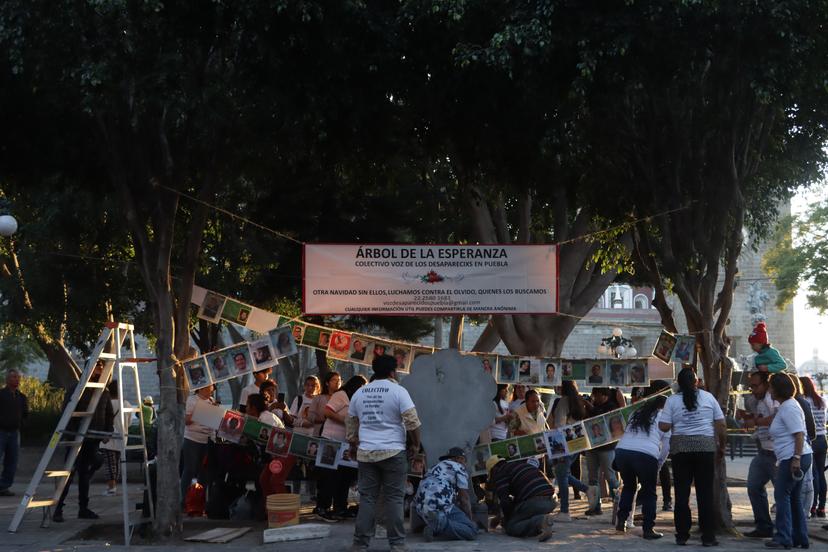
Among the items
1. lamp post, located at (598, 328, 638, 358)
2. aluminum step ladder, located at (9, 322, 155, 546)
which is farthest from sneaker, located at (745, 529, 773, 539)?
lamp post, located at (598, 328, 638, 358)

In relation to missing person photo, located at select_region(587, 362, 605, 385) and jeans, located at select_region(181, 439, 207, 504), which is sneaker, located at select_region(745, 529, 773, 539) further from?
jeans, located at select_region(181, 439, 207, 504)

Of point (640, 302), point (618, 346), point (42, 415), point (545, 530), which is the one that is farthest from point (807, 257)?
point (545, 530)

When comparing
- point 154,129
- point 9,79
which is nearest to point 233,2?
point 154,129

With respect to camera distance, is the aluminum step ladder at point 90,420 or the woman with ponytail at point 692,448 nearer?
the woman with ponytail at point 692,448

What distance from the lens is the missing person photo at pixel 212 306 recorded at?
13227 millimetres

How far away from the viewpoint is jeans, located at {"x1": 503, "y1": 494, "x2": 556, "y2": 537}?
11.5 m

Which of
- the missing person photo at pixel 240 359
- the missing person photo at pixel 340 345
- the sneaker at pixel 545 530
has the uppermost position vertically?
the missing person photo at pixel 340 345

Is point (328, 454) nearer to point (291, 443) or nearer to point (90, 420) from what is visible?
point (291, 443)

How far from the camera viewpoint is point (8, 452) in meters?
16.7

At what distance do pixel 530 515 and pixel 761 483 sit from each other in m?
2.55

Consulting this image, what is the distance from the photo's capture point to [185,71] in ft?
38.5

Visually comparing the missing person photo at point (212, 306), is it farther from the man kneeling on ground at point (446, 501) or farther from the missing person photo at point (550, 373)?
the missing person photo at point (550, 373)

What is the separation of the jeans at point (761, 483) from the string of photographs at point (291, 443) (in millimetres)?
3857

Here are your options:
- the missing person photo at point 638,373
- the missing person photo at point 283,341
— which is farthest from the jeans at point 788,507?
the missing person photo at point 283,341
